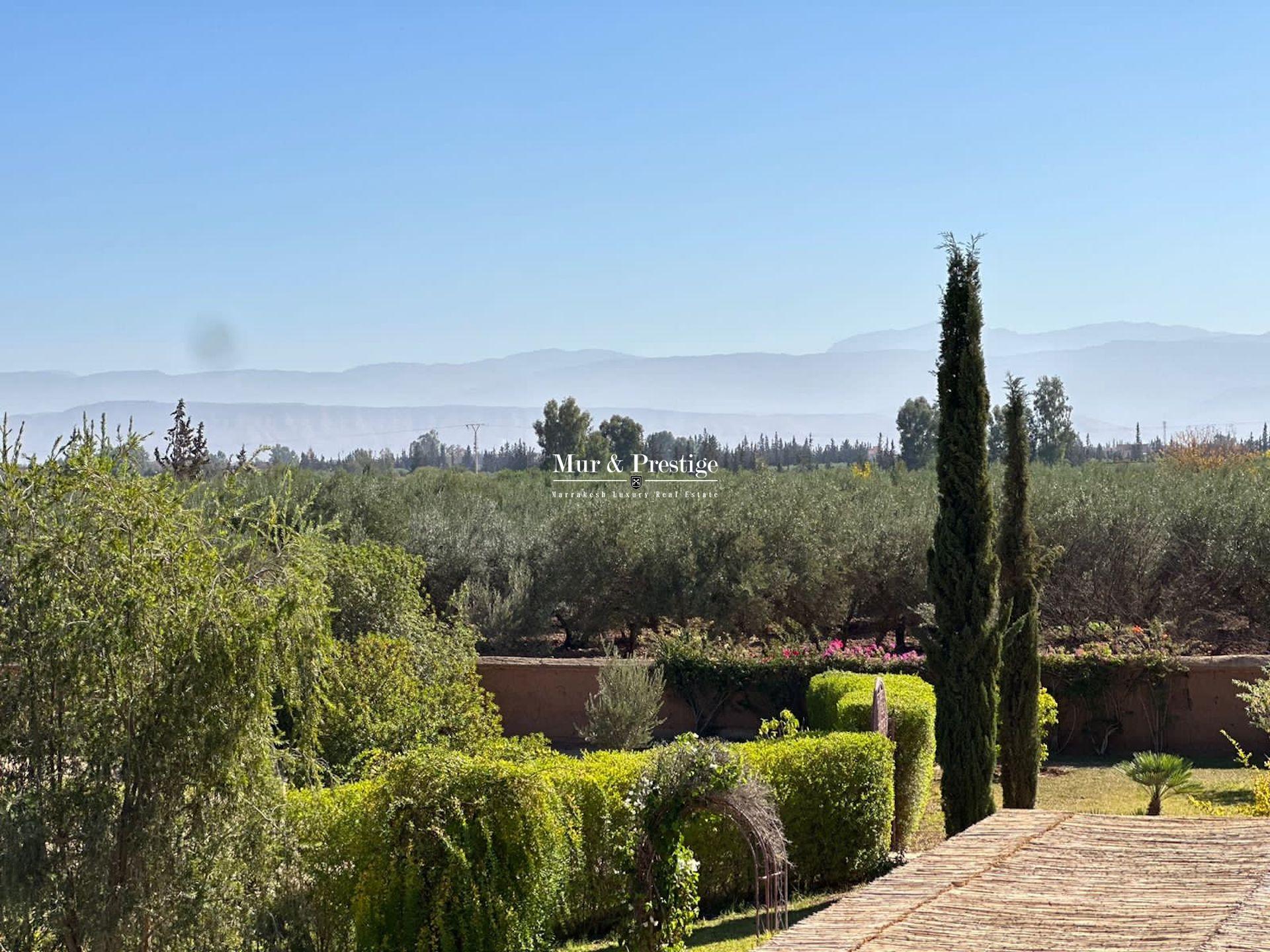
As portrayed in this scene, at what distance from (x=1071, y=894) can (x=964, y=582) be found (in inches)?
227

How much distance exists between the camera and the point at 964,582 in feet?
40.3

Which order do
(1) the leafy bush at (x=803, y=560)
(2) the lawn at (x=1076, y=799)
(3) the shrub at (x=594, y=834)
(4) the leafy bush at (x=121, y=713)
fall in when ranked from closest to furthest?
1. (4) the leafy bush at (x=121, y=713)
2. (3) the shrub at (x=594, y=834)
3. (2) the lawn at (x=1076, y=799)
4. (1) the leafy bush at (x=803, y=560)

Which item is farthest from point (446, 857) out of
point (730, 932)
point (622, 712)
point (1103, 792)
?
point (1103, 792)

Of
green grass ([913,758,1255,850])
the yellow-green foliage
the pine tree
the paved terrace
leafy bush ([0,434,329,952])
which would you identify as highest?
the pine tree

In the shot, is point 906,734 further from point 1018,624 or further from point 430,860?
point 430,860

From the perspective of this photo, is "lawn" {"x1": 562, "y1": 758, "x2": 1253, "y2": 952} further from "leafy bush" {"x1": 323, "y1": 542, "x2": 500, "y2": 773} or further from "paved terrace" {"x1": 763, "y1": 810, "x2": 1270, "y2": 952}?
"paved terrace" {"x1": 763, "y1": 810, "x2": 1270, "y2": 952}

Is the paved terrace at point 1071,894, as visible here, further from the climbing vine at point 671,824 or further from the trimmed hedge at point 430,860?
the trimmed hedge at point 430,860

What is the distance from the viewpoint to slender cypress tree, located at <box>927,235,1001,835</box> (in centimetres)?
1219

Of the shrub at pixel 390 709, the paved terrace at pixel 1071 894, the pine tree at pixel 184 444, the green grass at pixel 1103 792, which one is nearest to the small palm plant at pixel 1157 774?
the green grass at pixel 1103 792

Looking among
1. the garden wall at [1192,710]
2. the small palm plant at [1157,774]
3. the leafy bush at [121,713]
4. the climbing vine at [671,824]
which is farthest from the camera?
the garden wall at [1192,710]

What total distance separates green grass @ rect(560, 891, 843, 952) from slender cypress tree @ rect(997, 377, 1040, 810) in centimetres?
287

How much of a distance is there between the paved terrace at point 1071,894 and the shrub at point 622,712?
8.64m

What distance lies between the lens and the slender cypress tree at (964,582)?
40.0 ft

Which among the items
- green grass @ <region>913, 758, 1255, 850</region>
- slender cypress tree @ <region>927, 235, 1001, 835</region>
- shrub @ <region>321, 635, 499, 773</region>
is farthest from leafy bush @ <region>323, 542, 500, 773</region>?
green grass @ <region>913, 758, 1255, 850</region>
